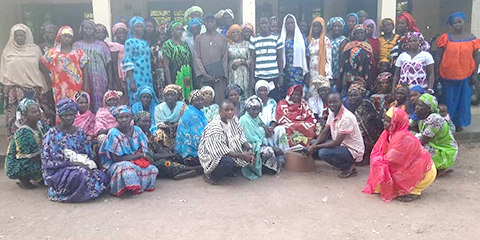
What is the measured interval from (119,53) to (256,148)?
2.52 m

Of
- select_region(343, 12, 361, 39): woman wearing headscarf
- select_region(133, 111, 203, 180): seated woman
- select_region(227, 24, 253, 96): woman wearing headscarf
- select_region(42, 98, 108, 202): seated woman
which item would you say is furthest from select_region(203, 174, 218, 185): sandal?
select_region(343, 12, 361, 39): woman wearing headscarf

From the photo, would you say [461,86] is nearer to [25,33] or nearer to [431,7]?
[431,7]

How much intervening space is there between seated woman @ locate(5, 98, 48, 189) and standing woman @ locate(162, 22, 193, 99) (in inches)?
76.8

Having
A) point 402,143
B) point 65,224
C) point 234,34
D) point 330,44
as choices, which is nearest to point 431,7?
point 330,44

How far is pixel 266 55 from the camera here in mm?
6023

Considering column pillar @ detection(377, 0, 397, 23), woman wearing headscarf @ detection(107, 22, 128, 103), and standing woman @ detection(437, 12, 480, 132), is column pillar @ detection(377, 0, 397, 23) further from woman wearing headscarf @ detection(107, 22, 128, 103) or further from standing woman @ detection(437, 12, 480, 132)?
woman wearing headscarf @ detection(107, 22, 128, 103)

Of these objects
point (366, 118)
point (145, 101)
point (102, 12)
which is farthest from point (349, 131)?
point (102, 12)

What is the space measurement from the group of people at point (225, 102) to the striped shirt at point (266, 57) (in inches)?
0.6

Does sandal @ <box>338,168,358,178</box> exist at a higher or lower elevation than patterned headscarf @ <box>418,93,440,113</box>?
lower

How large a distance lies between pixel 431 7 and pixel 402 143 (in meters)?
7.69

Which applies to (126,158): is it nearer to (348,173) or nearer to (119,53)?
(119,53)

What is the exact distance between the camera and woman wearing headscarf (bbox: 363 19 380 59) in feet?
20.8

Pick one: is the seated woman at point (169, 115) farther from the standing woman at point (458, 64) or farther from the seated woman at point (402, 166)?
the standing woman at point (458, 64)

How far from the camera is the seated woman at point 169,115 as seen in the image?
5.32 metres
